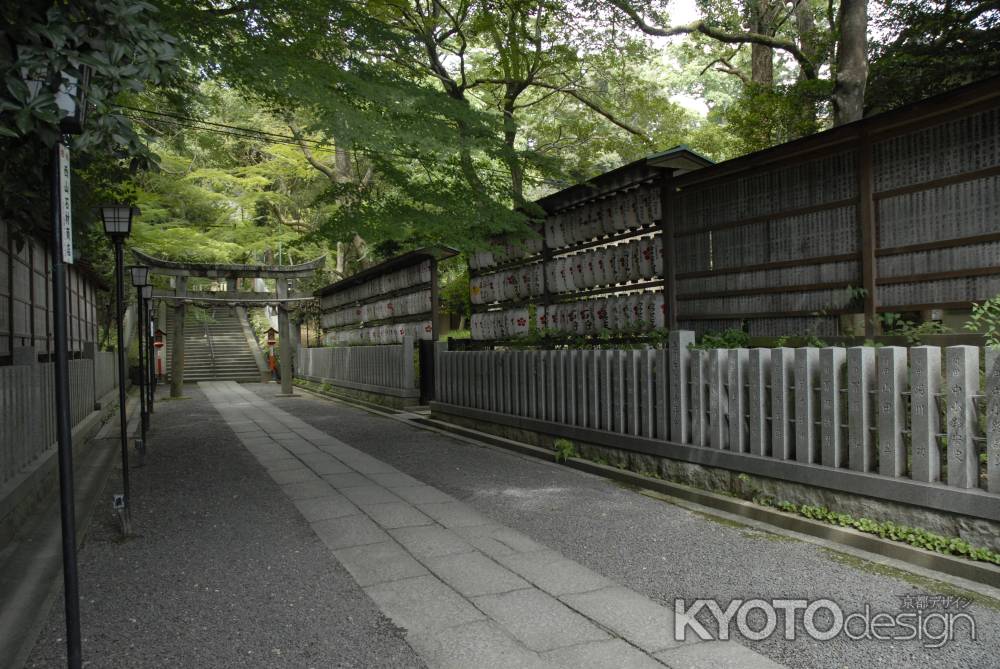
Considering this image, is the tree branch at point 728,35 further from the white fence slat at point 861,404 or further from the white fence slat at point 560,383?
the white fence slat at point 861,404

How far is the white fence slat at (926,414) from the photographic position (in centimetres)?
446

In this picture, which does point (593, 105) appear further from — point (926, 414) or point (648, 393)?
point (926, 414)

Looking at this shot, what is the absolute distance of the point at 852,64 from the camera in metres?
9.59

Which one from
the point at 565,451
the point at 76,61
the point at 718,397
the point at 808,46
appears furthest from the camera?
the point at 808,46

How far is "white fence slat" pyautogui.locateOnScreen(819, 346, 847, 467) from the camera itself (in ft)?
16.7

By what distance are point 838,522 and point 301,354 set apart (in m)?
24.7

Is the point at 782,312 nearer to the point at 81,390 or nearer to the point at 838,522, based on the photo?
the point at 838,522

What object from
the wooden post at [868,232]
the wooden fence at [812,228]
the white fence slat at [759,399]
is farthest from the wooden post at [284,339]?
the wooden post at [868,232]

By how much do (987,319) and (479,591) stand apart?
451 cm

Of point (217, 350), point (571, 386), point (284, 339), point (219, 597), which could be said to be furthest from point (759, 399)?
point (217, 350)

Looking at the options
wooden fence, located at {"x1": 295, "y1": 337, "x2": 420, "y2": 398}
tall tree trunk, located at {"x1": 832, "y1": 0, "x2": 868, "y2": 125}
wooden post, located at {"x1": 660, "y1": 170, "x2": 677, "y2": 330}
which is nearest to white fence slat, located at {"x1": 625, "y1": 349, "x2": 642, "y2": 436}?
wooden post, located at {"x1": 660, "y1": 170, "x2": 677, "y2": 330}

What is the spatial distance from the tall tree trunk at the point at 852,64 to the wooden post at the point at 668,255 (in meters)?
3.59

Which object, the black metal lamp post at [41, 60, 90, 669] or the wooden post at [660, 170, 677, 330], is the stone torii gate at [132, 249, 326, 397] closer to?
the wooden post at [660, 170, 677, 330]

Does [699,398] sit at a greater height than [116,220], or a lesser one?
lesser
